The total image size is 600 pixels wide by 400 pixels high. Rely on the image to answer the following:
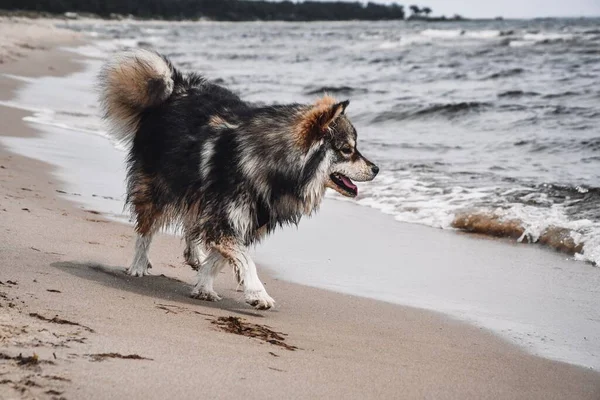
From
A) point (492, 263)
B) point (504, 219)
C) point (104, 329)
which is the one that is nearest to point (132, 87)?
point (104, 329)

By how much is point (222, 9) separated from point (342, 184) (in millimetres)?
129180

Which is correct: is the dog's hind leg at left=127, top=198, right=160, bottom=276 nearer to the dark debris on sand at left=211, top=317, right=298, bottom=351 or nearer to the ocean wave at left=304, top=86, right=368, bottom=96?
the dark debris on sand at left=211, top=317, right=298, bottom=351

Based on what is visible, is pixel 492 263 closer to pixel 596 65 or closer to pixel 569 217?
pixel 569 217

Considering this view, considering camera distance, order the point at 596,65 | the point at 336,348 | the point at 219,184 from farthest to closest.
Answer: the point at 596,65 → the point at 219,184 → the point at 336,348

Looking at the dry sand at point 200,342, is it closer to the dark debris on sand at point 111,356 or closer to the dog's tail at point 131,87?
the dark debris on sand at point 111,356

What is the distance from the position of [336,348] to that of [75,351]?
1.44 m

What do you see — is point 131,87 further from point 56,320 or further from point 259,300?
point 56,320

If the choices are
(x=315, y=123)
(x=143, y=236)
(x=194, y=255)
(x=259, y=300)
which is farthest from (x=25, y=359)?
(x=194, y=255)

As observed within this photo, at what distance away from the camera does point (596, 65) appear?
25.7m

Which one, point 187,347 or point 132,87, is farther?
point 132,87

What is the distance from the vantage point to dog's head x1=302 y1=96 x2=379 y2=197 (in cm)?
500

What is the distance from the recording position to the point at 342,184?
17.2ft

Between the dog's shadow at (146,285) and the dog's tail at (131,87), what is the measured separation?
3.33 ft

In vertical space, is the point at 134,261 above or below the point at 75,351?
below
